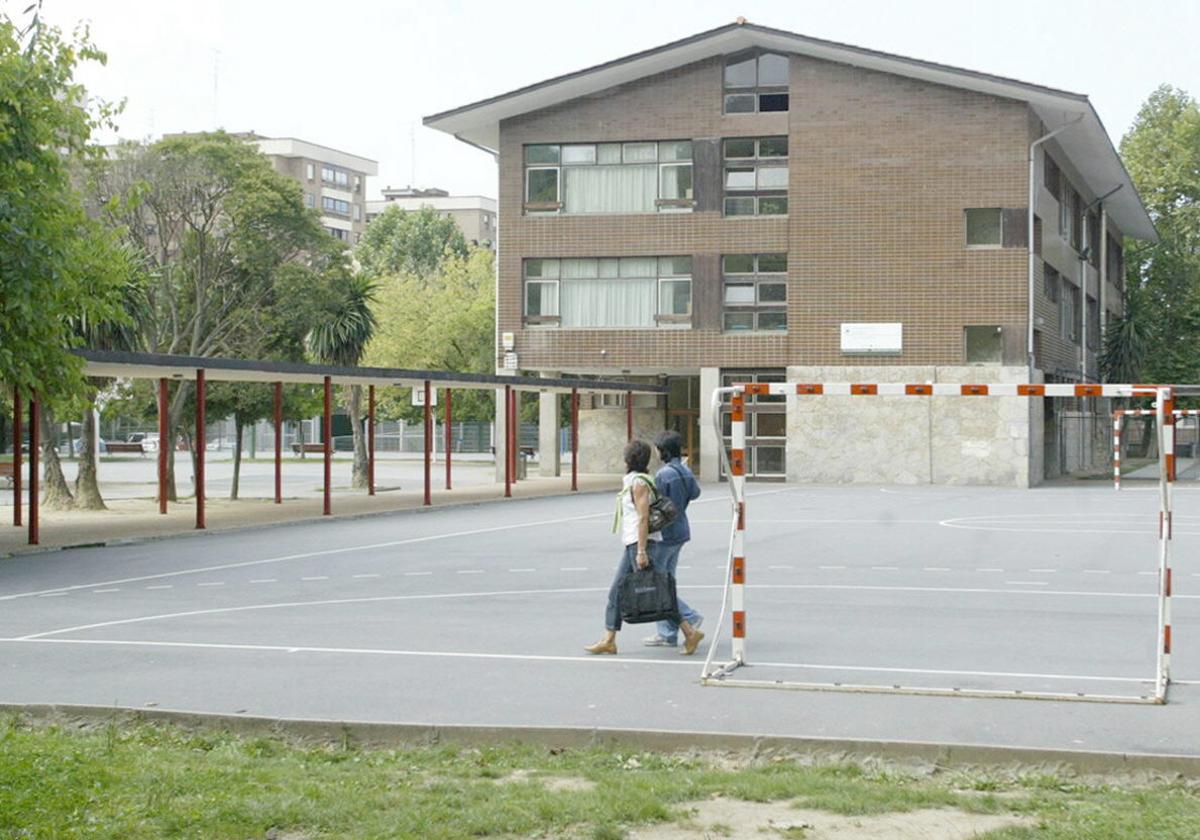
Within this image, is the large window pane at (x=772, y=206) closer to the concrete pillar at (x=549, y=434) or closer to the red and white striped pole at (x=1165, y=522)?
the concrete pillar at (x=549, y=434)

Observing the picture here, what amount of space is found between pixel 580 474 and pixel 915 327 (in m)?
15.1

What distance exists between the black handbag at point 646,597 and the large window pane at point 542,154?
1440 inches

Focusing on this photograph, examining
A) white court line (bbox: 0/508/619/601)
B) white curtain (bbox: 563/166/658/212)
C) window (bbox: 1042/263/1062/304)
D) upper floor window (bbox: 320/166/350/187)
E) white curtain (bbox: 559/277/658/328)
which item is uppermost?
upper floor window (bbox: 320/166/350/187)

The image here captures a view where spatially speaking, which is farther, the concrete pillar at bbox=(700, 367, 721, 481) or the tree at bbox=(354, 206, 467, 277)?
the tree at bbox=(354, 206, 467, 277)

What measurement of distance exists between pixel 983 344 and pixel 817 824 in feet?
127

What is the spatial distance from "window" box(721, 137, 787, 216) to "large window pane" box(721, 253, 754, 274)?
1.22 meters

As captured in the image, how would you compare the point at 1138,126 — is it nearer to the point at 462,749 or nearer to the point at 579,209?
the point at 579,209

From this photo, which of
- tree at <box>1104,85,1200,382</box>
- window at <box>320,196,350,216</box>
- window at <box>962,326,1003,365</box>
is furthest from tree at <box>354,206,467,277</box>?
window at <box>962,326,1003,365</box>

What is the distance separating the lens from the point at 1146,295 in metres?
74.3

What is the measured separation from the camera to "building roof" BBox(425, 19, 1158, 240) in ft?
141

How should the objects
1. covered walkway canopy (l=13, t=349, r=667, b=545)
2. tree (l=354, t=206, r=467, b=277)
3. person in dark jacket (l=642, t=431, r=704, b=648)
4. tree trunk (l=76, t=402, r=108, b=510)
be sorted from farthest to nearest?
tree (l=354, t=206, r=467, b=277), tree trunk (l=76, t=402, r=108, b=510), covered walkway canopy (l=13, t=349, r=667, b=545), person in dark jacket (l=642, t=431, r=704, b=648)

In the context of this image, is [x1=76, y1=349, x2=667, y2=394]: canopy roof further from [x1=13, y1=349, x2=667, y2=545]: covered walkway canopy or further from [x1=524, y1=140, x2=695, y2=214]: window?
[x1=524, y1=140, x2=695, y2=214]: window

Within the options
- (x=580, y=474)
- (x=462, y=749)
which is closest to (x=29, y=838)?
(x=462, y=749)

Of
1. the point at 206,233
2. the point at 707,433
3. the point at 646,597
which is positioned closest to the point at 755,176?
the point at 707,433
